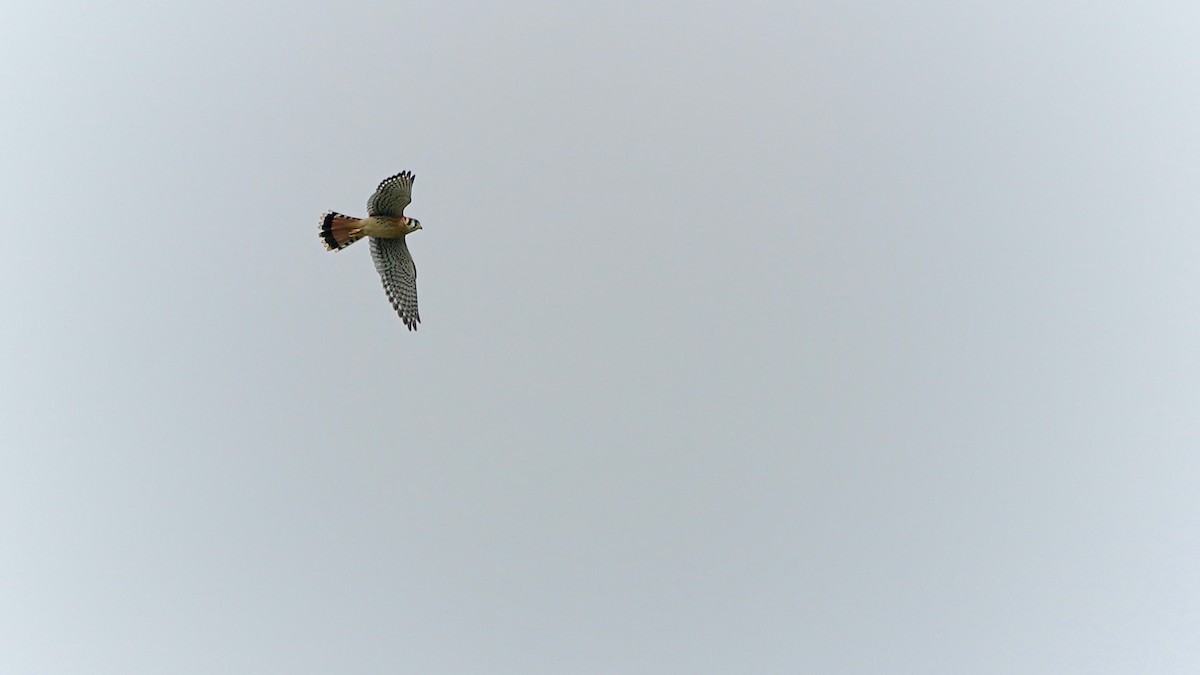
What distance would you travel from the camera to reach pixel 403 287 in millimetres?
21953

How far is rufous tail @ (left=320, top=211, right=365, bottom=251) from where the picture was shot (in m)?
20.4

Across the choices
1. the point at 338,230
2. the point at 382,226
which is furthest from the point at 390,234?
the point at 338,230

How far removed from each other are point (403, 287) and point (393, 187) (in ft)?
9.85

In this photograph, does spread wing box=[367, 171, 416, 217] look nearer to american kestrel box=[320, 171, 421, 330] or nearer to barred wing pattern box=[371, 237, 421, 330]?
american kestrel box=[320, 171, 421, 330]

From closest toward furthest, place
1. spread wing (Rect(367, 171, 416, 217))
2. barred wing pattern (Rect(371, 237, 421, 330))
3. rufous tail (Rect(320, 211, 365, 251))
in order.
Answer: spread wing (Rect(367, 171, 416, 217)) < rufous tail (Rect(320, 211, 365, 251)) < barred wing pattern (Rect(371, 237, 421, 330))

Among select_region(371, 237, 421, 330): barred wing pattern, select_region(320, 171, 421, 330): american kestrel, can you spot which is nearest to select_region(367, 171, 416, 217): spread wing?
select_region(320, 171, 421, 330): american kestrel

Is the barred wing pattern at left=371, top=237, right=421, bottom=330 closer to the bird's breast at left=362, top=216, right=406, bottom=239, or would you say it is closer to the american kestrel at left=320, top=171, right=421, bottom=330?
the american kestrel at left=320, top=171, right=421, bottom=330

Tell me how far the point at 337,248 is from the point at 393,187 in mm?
2094

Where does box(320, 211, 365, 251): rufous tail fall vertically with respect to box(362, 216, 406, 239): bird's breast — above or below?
below

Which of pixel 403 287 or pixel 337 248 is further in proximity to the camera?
pixel 403 287

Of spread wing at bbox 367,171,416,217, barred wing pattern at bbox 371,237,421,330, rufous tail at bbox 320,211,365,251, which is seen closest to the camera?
spread wing at bbox 367,171,416,217

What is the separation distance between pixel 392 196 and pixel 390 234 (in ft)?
4.29

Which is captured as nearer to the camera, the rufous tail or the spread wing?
the spread wing

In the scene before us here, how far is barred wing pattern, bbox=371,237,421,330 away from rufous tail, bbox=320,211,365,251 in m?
0.77
